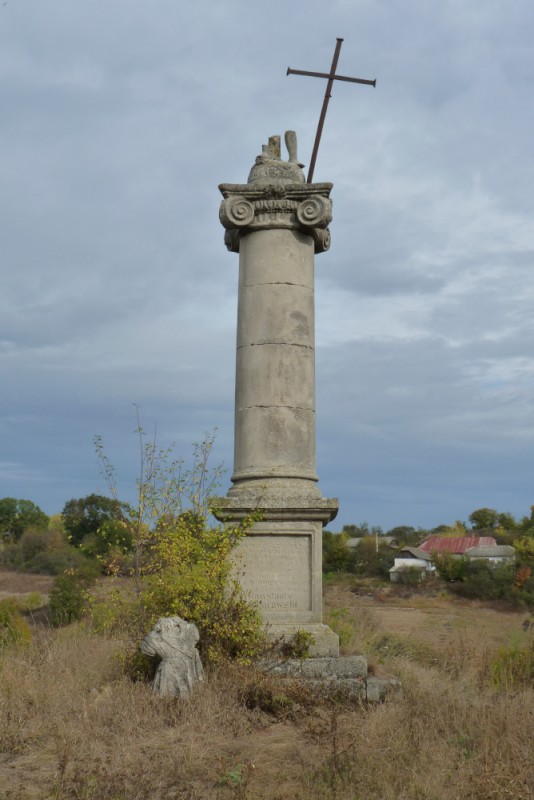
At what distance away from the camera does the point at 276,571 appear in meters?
8.68

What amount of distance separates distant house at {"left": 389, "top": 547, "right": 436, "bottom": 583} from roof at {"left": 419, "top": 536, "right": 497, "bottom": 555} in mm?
1811

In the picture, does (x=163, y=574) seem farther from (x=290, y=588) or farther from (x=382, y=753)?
(x=382, y=753)

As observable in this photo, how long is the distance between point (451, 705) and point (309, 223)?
5.27 m

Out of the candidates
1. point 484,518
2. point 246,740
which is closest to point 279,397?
point 246,740

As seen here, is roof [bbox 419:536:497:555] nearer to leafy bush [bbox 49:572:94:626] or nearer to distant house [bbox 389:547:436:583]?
distant house [bbox 389:547:436:583]

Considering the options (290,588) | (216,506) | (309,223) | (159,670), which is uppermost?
(309,223)

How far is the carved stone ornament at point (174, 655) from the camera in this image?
7047mm

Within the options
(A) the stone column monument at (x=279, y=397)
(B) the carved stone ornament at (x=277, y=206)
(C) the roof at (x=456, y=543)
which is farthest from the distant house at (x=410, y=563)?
(B) the carved stone ornament at (x=277, y=206)

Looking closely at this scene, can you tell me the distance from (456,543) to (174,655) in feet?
178

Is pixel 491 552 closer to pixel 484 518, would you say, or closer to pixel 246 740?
pixel 484 518

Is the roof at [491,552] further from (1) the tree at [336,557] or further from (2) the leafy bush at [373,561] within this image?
(1) the tree at [336,557]

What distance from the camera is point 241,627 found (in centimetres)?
800

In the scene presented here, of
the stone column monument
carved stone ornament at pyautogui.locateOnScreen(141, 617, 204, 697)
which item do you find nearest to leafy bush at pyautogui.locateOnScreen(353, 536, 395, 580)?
the stone column monument

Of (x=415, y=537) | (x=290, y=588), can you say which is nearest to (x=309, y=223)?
(x=290, y=588)
